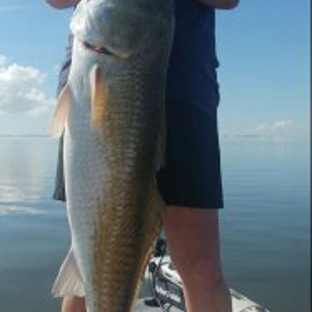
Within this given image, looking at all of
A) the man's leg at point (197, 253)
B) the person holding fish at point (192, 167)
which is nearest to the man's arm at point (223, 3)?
the person holding fish at point (192, 167)

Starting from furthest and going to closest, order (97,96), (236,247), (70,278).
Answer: (236,247) → (70,278) → (97,96)

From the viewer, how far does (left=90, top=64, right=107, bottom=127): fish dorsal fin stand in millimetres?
3615

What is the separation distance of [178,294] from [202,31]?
3.81m

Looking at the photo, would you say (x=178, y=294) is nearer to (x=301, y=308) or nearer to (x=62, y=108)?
(x=62, y=108)

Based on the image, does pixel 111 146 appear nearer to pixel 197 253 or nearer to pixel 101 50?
pixel 101 50

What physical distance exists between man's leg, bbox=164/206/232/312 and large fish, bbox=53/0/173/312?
0.77m

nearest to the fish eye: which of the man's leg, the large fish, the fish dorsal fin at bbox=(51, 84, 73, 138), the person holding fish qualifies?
the large fish

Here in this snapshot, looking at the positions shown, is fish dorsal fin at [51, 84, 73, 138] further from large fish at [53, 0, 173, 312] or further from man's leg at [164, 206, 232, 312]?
man's leg at [164, 206, 232, 312]

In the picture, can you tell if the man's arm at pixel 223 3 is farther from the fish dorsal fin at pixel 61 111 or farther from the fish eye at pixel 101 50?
the fish dorsal fin at pixel 61 111

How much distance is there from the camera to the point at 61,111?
3.73 m

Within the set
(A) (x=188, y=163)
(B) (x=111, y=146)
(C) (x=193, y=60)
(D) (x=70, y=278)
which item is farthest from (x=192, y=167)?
(D) (x=70, y=278)

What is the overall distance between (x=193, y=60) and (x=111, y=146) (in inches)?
44.2

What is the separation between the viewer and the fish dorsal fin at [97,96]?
3.62m

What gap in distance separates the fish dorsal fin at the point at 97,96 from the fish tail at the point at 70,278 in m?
0.69
